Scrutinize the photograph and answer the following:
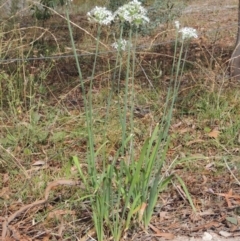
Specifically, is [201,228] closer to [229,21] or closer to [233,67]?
[233,67]

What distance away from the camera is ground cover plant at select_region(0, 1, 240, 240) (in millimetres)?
2971

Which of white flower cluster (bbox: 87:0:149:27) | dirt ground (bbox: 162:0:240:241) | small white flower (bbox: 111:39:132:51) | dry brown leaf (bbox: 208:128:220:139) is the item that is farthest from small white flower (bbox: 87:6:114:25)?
dirt ground (bbox: 162:0:240:241)

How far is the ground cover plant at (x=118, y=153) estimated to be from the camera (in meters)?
2.97

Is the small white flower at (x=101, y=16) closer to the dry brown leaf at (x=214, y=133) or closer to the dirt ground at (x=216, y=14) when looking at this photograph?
the dry brown leaf at (x=214, y=133)

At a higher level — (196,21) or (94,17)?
(94,17)

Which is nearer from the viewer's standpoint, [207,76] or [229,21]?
[207,76]

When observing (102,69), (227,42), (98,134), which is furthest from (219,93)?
(227,42)

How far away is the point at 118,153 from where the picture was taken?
2949 millimetres

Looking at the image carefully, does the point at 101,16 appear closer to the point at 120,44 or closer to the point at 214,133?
the point at 120,44

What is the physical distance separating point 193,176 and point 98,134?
37.3 inches

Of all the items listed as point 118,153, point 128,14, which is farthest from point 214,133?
point 128,14

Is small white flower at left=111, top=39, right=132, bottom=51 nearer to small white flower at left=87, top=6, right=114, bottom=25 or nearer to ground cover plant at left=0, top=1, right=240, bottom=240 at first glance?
ground cover plant at left=0, top=1, right=240, bottom=240

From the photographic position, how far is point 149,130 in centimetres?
444

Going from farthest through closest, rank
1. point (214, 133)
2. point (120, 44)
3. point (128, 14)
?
point (214, 133), point (120, 44), point (128, 14)
